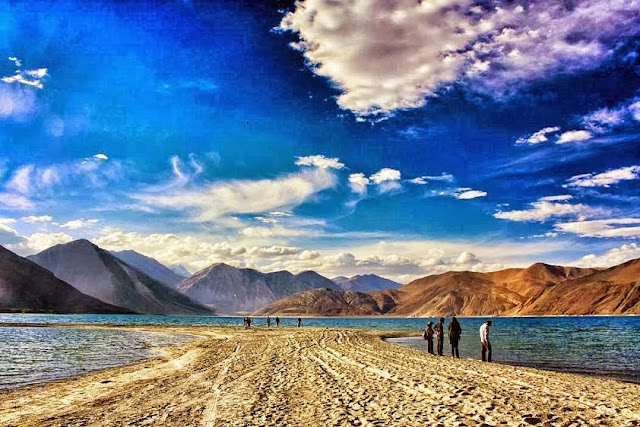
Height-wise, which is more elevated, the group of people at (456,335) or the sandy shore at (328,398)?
the group of people at (456,335)

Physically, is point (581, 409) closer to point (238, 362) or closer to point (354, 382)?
point (354, 382)

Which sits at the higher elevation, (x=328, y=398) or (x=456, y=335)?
→ (x=456, y=335)

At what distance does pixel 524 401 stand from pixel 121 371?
19796 millimetres

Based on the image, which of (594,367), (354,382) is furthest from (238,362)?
(594,367)

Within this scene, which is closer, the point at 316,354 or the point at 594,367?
the point at 594,367

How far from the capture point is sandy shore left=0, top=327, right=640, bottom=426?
1142cm

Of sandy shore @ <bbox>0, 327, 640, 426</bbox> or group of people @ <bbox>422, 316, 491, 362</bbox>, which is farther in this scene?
group of people @ <bbox>422, 316, 491, 362</bbox>

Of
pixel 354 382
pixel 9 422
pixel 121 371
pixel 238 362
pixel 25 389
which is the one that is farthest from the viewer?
pixel 238 362

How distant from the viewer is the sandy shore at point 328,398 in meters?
11.4

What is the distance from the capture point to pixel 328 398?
1401 cm

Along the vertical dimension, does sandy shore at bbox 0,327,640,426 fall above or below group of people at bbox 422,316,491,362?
below

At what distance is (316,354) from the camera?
28.9 meters

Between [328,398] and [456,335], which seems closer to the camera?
[328,398]

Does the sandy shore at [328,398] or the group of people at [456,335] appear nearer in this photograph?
the sandy shore at [328,398]
